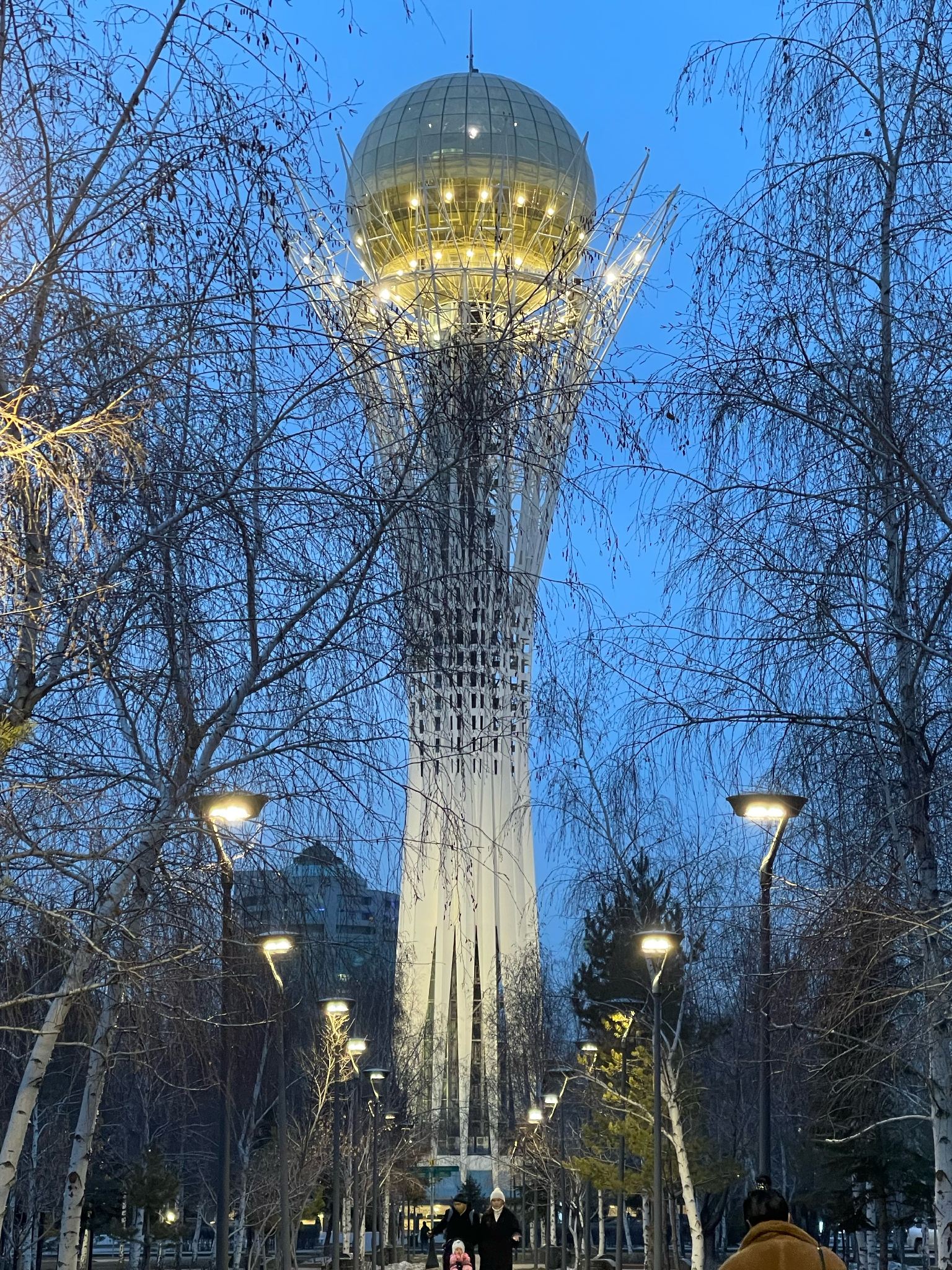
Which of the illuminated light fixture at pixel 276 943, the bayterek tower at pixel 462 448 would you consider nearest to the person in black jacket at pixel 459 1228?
the illuminated light fixture at pixel 276 943

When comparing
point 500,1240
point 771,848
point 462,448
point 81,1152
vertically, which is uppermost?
point 462,448

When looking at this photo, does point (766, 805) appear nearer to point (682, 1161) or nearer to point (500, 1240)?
point (500, 1240)

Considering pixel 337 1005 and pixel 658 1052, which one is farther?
pixel 337 1005

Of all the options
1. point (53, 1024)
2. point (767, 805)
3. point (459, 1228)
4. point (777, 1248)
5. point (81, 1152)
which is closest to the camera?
point (777, 1248)

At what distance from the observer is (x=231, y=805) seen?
10.4 metres

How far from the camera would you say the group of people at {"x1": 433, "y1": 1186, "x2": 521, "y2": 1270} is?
19.1 metres

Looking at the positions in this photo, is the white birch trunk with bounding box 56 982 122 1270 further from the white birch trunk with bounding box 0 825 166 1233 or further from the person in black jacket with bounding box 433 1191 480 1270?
the person in black jacket with bounding box 433 1191 480 1270

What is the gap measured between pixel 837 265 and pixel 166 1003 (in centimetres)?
597

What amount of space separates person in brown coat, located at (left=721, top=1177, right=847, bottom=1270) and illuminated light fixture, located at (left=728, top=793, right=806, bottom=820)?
5.02 meters

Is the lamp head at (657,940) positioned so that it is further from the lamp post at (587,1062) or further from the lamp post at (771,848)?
the lamp post at (587,1062)

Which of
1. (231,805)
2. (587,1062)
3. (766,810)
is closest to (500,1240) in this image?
(766,810)

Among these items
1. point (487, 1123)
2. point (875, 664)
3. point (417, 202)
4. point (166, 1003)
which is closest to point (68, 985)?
point (166, 1003)

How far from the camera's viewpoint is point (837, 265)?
9445mm

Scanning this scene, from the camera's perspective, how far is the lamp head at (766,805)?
12.3 metres
